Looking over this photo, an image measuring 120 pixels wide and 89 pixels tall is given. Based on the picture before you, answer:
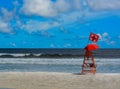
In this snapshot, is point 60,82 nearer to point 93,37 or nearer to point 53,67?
point 93,37

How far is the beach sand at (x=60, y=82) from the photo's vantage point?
59.1 feet

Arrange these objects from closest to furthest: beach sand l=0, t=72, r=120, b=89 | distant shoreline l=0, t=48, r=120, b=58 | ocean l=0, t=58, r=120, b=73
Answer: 1. beach sand l=0, t=72, r=120, b=89
2. ocean l=0, t=58, r=120, b=73
3. distant shoreline l=0, t=48, r=120, b=58

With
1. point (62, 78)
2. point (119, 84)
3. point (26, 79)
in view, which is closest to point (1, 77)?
point (26, 79)

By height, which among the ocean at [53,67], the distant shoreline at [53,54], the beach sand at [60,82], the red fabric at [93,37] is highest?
the distant shoreline at [53,54]

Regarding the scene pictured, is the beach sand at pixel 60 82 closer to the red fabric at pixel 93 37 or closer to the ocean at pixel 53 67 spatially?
the red fabric at pixel 93 37

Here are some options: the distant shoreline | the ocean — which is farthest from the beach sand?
the distant shoreline

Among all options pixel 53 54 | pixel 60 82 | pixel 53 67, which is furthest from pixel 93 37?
pixel 53 54

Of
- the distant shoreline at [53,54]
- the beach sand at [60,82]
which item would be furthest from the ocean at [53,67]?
the distant shoreline at [53,54]

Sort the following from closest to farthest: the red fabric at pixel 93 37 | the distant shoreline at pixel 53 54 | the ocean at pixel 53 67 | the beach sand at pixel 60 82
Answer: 1. the beach sand at pixel 60 82
2. the red fabric at pixel 93 37
3. the ocean at pixel 53 67
4. the distant shoreline at pixel 53 54

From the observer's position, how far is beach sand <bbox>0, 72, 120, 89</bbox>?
18.0m

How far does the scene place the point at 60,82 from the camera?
65.3 ft

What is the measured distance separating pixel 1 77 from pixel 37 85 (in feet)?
13.4

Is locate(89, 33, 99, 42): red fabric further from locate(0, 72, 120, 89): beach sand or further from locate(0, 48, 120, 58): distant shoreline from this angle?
locate(0, 48, 120, 58): distant shoreline

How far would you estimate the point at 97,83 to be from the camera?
1948cm
